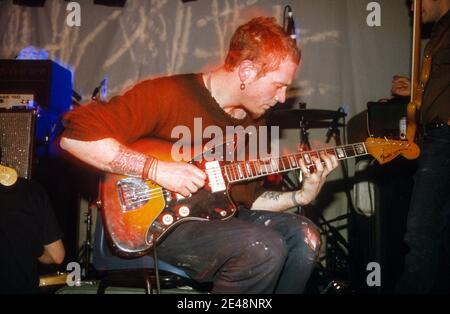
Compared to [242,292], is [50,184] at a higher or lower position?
higher

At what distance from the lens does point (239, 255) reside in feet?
5.83

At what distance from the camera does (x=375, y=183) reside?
305cm

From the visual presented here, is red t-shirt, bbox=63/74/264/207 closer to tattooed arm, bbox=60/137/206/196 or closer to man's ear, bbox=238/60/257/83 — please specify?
tattooed arm, bbox=60/137/206/196

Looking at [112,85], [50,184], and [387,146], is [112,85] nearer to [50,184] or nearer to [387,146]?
[50,184]

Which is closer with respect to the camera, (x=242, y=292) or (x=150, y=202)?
(x=242, y=292)

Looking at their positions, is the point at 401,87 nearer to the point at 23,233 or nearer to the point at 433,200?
the point at 433,200

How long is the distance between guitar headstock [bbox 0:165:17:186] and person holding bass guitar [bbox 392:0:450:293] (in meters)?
2.46

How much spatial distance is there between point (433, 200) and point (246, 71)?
1.48 metres

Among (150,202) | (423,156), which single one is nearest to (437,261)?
(423,156)

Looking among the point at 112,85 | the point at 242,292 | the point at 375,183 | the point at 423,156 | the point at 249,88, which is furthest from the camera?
the point at 112,85

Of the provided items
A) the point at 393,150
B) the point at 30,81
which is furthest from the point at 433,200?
the point at 30,81

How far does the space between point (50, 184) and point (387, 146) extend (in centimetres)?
269

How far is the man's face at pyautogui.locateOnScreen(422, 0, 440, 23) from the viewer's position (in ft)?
9.43

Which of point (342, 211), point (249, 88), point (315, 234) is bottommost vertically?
point (342, 211)
